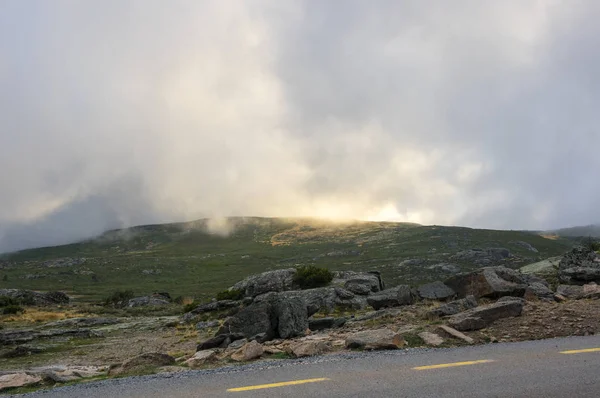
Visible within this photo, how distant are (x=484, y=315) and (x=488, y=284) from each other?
379 inches

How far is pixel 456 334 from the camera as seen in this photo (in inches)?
602

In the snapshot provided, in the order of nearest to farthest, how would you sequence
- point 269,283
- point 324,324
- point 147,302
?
point 324,324 → point 269,283 → point 147,302

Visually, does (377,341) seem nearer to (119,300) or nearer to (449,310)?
(449,310)

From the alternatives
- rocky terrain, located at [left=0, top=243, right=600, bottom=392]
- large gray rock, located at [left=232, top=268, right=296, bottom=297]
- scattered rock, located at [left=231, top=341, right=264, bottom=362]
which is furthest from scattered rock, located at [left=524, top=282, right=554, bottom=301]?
large gray rock, located at [left=232, top=268, right=296, bottom=297]

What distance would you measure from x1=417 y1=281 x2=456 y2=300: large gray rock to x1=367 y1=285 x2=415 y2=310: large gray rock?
0.89m

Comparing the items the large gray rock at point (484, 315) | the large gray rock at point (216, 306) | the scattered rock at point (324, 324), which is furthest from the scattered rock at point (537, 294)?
the large gray rock at point (216, 306)

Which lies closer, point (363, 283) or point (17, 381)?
point (17, 381)

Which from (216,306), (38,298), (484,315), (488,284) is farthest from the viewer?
(38,298)

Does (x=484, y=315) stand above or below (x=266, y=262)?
above

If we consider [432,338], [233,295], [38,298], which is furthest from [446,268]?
[432,338]

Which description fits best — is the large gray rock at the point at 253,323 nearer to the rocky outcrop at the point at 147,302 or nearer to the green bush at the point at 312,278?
the green bush at the point at 312,278

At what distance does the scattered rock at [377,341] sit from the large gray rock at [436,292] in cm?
1586

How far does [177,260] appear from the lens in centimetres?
17700

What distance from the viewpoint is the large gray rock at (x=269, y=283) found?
49281 mm
